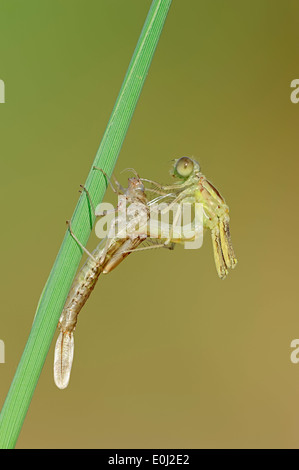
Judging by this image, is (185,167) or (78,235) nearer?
(78,235)

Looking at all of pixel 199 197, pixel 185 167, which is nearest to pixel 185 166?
pixel 185 167

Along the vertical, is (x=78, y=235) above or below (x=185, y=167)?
below

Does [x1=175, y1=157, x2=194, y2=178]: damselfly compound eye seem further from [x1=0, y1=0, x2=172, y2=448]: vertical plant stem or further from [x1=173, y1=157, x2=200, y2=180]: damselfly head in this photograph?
A: [x1=0, y1=0, x2=172, y2=448]: vertical plant stem

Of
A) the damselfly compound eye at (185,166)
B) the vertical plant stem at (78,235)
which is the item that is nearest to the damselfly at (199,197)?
the damselfly compound eye at (185,166)

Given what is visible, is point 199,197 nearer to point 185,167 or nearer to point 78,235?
point 185,167

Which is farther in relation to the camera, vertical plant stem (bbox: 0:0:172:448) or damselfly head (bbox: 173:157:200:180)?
damselfly head (bbox: 173:157:200:180)

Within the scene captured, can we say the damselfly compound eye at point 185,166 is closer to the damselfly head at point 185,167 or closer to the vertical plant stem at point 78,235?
the damselfly head at point 185,167

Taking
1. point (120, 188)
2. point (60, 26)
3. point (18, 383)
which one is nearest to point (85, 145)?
point (60, 26)

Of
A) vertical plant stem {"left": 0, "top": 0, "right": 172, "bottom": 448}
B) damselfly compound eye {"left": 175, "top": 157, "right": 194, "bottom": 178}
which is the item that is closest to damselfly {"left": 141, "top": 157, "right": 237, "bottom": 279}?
damselfly compound eye {"left": 175, "top": 157, "right": 194, "bottom": 178}
